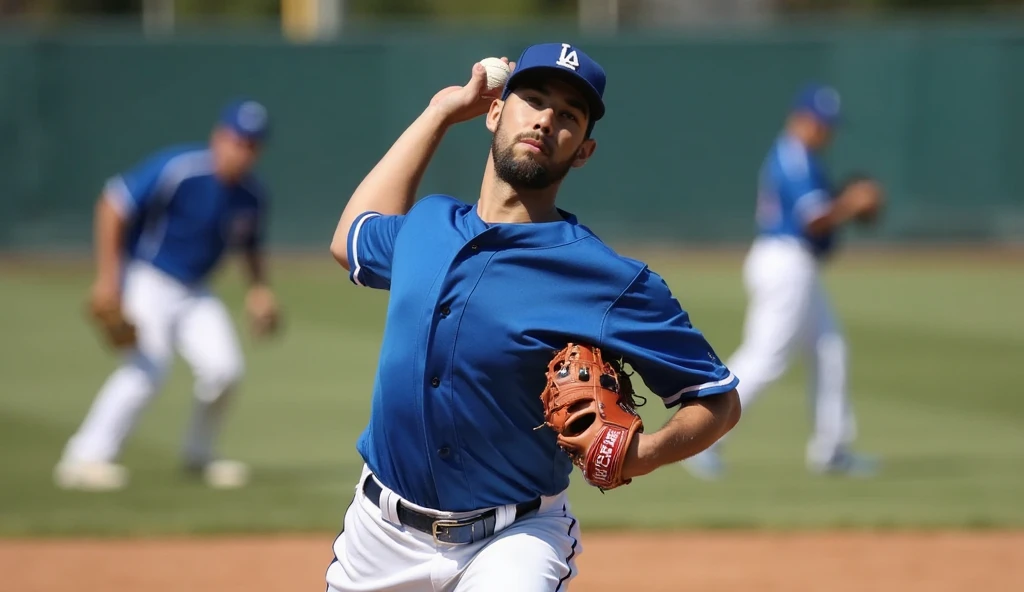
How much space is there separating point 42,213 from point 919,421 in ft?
48.8

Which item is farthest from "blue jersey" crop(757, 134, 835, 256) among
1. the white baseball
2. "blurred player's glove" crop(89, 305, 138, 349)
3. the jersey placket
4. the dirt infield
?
the jersey placket

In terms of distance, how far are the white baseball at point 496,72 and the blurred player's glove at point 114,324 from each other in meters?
4.80

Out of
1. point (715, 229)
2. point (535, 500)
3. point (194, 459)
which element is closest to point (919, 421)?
point (194, 459)

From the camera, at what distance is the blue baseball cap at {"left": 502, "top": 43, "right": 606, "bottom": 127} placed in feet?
11.6

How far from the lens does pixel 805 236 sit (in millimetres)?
9070

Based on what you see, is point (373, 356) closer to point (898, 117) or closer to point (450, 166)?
point (450, 166)

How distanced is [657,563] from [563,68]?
4116mm

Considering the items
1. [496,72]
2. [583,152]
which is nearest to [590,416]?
[583,152]

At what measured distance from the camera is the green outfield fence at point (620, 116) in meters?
21.5

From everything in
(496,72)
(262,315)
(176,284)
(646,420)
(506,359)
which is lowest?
A: (506,359)

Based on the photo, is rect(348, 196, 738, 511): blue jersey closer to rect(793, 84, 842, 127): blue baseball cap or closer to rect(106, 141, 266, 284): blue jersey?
rect(106, 141, 266, 284): blue jersey

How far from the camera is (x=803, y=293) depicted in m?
9.00

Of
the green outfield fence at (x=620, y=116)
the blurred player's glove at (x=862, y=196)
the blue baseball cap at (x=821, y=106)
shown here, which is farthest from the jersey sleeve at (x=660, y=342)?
the green outfield fence at (x=620, y=116)

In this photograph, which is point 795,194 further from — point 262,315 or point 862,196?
point 262,315
